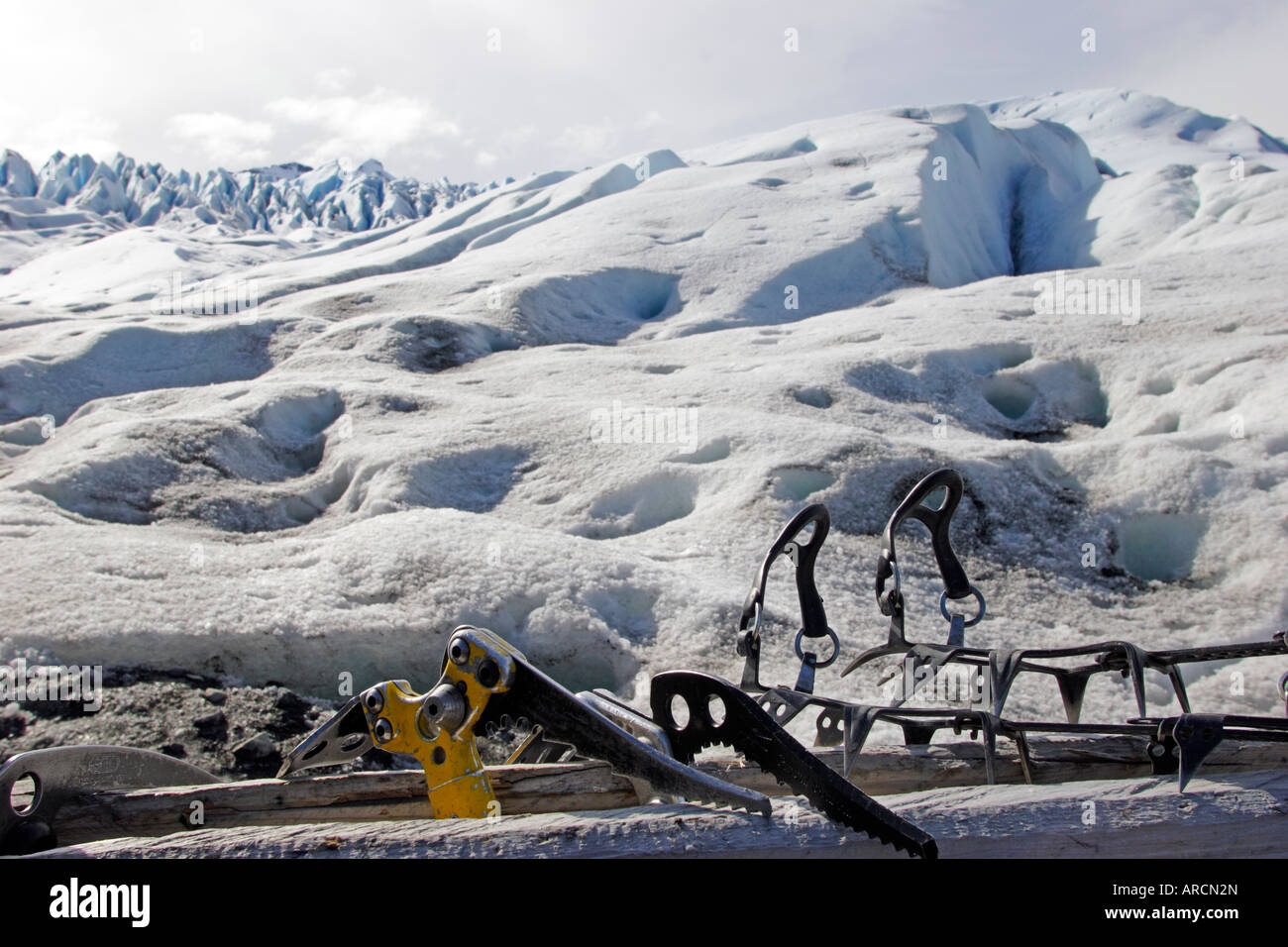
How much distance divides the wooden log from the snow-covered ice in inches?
65.9

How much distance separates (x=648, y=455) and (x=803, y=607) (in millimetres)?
4099

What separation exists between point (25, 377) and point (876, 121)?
25.4m

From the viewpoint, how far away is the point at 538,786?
200cm

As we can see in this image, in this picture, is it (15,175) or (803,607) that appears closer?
A: (803,607)

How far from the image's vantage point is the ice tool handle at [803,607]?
270 centimetres

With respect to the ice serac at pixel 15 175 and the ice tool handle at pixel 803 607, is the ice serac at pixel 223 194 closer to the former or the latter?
the ice serac at pixel 15 175

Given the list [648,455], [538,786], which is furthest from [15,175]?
[538,786]

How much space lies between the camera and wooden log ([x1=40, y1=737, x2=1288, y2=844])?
1994mm

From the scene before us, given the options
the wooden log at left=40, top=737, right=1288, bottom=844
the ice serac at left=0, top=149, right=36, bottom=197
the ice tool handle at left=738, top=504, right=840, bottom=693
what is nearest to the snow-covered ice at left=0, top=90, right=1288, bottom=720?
the ice tool handle at left=738, top=504, right=840, bottom=693

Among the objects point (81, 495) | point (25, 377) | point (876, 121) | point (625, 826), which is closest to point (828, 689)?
point (625, 826)

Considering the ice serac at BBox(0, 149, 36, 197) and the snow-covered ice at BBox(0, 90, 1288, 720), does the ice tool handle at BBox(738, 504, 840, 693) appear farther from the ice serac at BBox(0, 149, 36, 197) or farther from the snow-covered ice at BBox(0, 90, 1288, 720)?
the ice serac at BBox(0, 149, 36, 197)

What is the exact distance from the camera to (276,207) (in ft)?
218

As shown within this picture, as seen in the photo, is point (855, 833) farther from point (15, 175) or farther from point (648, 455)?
point (15, 175)
